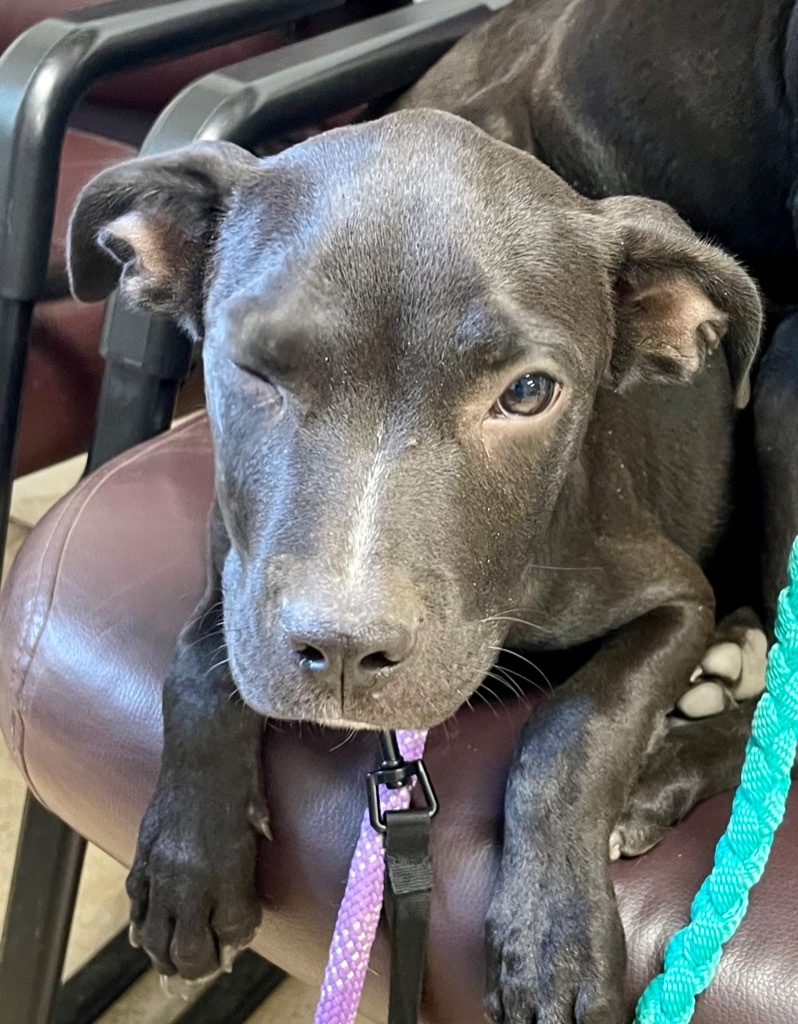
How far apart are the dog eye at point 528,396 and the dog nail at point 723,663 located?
20.3 inches

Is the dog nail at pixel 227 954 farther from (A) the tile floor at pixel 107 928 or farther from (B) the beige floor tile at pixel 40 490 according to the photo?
(B) the beige floor tile at pixel 40 490

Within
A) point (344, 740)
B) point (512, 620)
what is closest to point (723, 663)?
point (512, 620)

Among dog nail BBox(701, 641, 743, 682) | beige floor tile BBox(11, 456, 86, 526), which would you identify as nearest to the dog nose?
dog nail BBox(701, 641, 743, 682)

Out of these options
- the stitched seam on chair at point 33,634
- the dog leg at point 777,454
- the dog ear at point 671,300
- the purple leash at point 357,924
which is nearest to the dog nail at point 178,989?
the stitched seam on chair at point 33,634

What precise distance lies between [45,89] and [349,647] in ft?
3.41

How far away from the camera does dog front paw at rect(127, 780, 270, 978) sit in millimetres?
1203

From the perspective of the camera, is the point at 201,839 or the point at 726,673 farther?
the point at 726,673

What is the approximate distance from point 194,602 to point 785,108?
43.3 inches

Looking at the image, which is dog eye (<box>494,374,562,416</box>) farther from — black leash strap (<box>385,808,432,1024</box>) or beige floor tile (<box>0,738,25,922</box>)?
beige floor tile (<box>0,738,25,922</box>)

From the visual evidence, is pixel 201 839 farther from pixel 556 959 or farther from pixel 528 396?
pixel 528 396

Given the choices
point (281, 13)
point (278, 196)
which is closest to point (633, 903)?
point (278, 196)

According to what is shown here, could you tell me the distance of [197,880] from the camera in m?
1.20

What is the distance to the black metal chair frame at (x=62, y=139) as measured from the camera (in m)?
1.60

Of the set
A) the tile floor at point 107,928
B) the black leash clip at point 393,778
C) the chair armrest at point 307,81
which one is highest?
the chair armrest at point 307,81
